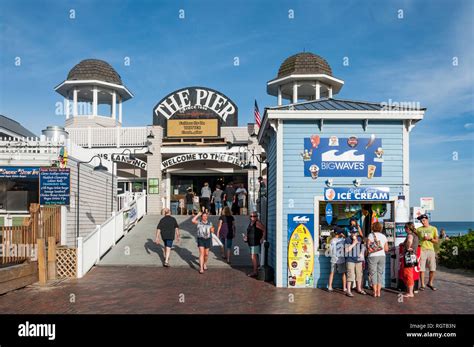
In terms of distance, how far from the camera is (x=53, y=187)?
13.4 meters

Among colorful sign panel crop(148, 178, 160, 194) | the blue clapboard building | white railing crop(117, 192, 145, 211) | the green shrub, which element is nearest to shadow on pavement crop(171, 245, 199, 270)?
the blue clapboard building

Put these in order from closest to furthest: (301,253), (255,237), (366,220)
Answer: (301,253) → (366,220) → (255,237)

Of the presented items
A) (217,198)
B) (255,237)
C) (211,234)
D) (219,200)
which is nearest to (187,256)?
(211,234)

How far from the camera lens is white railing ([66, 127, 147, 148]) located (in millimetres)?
25203

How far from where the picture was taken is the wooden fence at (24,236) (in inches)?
436

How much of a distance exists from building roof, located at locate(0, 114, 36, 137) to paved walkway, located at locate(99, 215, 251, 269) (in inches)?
331

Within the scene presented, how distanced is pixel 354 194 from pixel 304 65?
15.7m

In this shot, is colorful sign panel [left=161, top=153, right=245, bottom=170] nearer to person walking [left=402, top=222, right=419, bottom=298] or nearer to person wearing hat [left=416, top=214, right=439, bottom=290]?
person wearing hat [left=416, top=214, right=439, bottom=290]

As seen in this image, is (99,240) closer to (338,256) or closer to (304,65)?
(338,256)

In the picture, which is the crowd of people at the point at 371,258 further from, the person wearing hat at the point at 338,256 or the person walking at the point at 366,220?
the person walking at the point at 366,220

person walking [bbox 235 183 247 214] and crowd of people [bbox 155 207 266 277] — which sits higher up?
person walking [bbox 235 183 247 214]

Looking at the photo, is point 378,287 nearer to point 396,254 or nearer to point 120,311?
point 396,254

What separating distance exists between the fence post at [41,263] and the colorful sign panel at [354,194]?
6928 mm
